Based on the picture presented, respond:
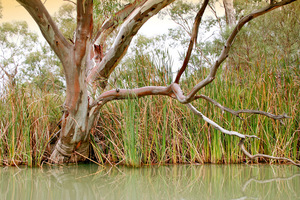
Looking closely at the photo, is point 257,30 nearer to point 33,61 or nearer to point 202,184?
point 202,184

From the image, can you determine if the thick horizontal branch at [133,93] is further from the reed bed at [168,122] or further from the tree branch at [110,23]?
the tree branch at [110,23]

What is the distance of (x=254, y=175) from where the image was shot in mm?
2352

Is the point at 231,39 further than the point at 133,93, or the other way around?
the point at 133,93

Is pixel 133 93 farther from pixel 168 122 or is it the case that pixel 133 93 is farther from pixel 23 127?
pixel 23 127

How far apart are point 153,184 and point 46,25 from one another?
79.2 inches

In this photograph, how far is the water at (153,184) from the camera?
5.52 ft

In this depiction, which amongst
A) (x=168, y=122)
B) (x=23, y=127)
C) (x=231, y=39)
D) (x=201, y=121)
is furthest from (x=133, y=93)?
(x=23, y=127)

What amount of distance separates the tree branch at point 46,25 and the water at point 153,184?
127cm

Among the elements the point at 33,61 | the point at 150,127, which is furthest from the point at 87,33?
the point at 33,61

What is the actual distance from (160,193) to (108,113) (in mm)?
1709

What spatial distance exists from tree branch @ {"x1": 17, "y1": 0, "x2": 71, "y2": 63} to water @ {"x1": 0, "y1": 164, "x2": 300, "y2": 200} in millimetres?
1267

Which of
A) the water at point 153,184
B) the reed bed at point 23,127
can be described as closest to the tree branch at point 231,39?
the water at point 153,184

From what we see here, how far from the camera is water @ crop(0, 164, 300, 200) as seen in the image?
1684 millimetres

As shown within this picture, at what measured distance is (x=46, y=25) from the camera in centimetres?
301
